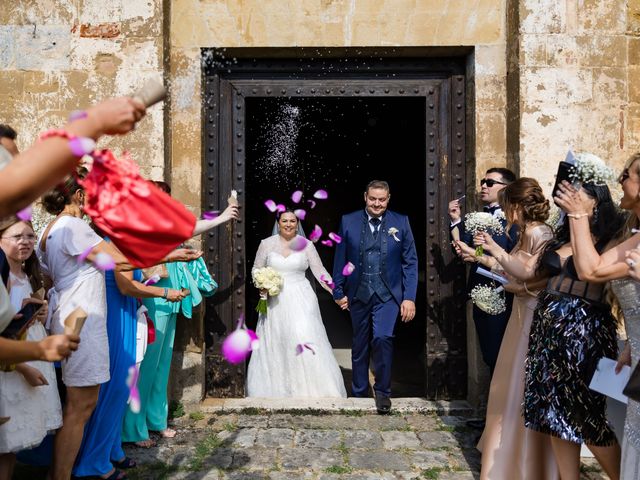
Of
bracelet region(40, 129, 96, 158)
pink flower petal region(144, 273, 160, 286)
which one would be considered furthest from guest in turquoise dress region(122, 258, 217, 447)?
bracelet region(40, 129, 96, 158)

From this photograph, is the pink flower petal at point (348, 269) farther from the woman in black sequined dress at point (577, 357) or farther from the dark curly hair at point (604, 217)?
the dark curly hair at point (604, 217)

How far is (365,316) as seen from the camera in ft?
20.1

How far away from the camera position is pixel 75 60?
5641 millimetres

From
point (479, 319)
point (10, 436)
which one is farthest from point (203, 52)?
point (10, 436)

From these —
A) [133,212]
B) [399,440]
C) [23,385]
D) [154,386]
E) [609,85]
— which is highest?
[609,85]

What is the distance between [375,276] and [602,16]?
2949mm

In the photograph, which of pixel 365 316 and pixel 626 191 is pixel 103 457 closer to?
pixel 365 316

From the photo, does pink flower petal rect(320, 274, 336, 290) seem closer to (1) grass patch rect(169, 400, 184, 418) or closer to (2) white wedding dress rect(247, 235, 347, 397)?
(2) white wedding dress rect(247, 235, 347, 397)

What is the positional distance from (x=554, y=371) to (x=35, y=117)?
4.59 metres

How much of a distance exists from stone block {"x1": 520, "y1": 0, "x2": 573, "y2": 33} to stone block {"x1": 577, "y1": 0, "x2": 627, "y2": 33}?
0.19m

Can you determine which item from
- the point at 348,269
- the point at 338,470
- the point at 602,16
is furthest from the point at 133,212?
the point at 602,16

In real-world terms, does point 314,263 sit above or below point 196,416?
above

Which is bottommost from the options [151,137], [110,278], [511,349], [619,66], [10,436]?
[10,436]

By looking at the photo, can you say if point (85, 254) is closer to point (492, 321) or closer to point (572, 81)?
point (492, 321)
